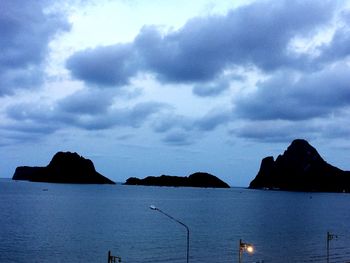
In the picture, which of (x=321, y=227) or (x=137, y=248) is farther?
(x=321, y=227)

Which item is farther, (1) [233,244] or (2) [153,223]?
(2) [153,223]

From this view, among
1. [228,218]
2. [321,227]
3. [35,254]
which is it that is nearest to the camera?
[35,254]

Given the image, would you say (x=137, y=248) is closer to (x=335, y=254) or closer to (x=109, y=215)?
(x=335, y=254)

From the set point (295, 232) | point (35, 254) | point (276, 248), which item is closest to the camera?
point (35, 254)

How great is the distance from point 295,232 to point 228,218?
36797 mm

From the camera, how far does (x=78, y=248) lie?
88.4 meters

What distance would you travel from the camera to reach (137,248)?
89.2 m

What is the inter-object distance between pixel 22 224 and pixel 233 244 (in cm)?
5803

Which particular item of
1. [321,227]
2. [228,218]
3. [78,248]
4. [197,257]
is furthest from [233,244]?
[228,218]

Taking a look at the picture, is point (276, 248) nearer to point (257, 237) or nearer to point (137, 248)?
point (257, 237)

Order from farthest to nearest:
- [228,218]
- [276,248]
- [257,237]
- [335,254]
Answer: [228,218]
[257,237]
[276,248]
[335,254]

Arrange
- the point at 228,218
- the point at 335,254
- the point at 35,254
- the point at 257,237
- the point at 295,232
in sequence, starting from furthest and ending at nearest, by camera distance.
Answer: the point at 228,218
the point at 295,232
the point at 257,237
the point at 335,254
the point at 35,254

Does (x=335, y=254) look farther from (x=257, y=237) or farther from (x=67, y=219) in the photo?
(x=67, y=219)

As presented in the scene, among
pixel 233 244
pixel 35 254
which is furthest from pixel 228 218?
pixel 35 254
